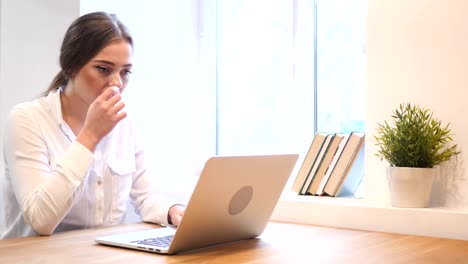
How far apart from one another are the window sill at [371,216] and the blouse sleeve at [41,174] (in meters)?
0.65

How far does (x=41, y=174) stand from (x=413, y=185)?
0.99 metres

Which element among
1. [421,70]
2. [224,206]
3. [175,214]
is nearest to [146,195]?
[175,214]

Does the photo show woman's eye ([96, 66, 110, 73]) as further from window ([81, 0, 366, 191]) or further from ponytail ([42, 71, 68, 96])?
window ([81, 0, 366, 191])

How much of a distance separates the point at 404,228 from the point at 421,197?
95 millimetres

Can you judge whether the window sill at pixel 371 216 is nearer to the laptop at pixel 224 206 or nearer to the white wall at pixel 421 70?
the white wall at pixel 421 70

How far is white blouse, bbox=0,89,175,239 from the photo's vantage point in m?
1.62

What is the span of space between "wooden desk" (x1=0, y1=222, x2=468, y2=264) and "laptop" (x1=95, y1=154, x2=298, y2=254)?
26 mm

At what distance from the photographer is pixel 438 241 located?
162 cm

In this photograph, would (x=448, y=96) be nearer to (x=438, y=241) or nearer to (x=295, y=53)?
(x=438, y=241)

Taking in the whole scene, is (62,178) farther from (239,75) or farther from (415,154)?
(239,75)

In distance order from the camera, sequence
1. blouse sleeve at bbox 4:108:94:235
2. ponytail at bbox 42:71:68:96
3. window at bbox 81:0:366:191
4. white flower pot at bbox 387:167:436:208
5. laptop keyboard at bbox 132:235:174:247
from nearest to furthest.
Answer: laptop keyboard at bbox 132:235:174:247, blouse sleeve at bbox 4:108:94:235, white flower pot at bbox 387:167:436:208, ponytail at bbox 42:71:68:96, window at bbox 81:0:366:191

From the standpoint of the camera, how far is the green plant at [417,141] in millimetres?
1744

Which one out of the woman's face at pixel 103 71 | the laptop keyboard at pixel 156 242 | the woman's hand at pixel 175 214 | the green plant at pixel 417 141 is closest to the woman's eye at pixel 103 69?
the woman's face at pixel 103 71

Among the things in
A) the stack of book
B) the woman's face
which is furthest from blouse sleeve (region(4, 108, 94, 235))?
the stack of book
